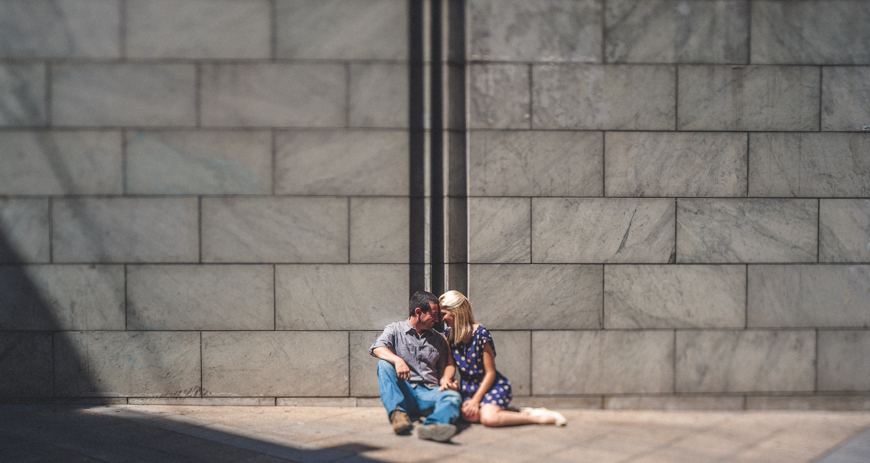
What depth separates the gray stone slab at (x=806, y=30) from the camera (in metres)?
6.91

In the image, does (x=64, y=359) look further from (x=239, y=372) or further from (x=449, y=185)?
(x=449, y=185)

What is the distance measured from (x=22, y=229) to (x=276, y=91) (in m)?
3.08

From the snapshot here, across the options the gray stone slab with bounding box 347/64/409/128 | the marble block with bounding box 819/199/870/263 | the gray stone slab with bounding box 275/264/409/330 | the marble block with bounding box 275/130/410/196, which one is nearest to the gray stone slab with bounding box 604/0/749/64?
the marble block with bounding box 819/199/870/263

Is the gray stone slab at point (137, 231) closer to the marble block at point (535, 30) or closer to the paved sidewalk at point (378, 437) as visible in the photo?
the paved sidewalk at point (378, 437)

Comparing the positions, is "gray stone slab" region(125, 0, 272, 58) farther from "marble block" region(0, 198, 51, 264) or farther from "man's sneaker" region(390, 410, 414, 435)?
"man's sneaker" region(390, 410, 414, 435)

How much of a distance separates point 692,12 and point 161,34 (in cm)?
565

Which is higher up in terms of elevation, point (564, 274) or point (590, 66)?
point (590, 66)

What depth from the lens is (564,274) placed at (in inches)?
272

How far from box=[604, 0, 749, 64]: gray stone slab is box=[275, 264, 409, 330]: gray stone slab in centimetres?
334

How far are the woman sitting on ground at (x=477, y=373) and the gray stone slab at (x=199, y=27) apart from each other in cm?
341

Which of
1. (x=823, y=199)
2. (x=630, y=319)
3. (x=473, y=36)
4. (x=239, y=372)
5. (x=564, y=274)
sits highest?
(x=473, y=36)

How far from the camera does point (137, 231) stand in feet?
22.8

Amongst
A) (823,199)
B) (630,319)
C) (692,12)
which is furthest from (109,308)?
(823,199)

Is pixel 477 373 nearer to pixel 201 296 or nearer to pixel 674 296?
pixel 674 296
